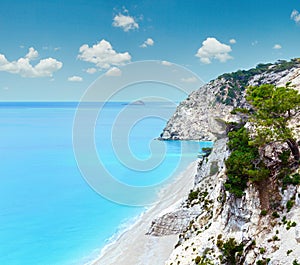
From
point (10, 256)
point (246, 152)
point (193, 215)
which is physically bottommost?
point (10, 256)

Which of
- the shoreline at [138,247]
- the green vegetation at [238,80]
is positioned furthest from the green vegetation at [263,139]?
the green vegetation at [238,80]

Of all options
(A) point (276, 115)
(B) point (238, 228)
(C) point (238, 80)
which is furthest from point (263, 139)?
(C) point (238, 80)

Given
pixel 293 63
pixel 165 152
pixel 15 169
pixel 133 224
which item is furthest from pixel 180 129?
pixel 133 224

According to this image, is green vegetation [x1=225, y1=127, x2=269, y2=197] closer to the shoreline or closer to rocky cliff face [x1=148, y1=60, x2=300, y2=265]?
rocky cliff face [x1=148, y1=60, x2=300, y2=265]

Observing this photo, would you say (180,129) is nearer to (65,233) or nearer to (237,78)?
(237,78)

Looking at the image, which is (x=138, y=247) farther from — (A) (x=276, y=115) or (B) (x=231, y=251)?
(A) (x=276, y=115)
